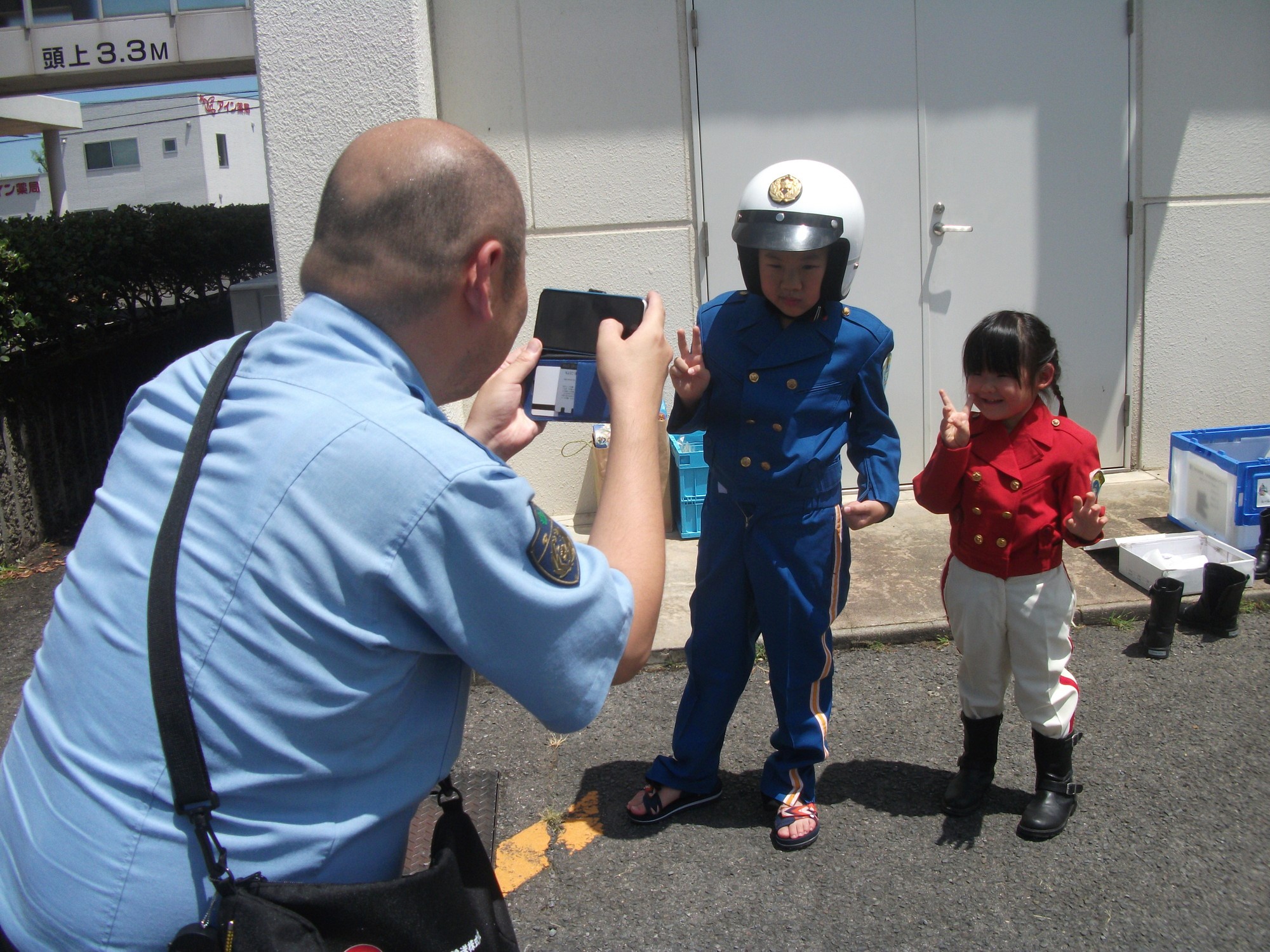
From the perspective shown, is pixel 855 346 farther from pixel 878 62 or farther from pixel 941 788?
pixel 878 62

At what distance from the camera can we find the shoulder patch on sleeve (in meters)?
1.19

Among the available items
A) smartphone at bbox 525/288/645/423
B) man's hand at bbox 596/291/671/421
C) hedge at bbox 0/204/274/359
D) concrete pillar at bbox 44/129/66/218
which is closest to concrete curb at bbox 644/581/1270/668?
smartphone at bbox 525/288/645/423

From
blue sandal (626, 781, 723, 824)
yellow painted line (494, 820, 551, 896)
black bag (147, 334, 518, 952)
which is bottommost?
yellow painted line (494, 820, 551, 896)

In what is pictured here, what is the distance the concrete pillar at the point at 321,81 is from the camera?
4824 millimetres

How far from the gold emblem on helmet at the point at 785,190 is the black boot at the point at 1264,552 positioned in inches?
125

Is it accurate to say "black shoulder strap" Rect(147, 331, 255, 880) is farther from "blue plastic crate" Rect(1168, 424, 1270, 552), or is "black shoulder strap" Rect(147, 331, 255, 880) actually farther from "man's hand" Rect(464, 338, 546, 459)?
"blue plastic crate" Rect(1168, 424, 1270, 552)

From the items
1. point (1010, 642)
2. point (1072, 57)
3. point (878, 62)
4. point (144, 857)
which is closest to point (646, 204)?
point (878, 62)

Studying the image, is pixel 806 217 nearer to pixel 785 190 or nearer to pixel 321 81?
pixel 785 190

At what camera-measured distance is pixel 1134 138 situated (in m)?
5.76

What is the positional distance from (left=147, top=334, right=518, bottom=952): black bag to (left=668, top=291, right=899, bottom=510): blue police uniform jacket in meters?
1.86

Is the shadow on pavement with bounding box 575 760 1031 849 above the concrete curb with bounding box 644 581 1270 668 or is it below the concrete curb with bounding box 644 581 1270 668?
below

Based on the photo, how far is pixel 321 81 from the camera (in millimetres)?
4863

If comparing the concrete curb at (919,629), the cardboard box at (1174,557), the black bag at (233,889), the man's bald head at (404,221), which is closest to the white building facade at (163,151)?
the concrete curb at (919,629)

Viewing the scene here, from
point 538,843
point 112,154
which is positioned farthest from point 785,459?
point 112,154
